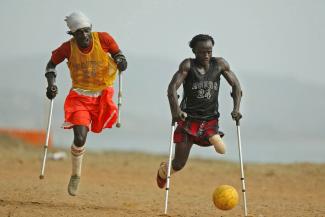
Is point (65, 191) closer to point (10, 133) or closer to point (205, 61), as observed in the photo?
point (205, 61)

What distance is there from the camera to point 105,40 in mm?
12188

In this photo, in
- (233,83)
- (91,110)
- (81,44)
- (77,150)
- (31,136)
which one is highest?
(31,136)

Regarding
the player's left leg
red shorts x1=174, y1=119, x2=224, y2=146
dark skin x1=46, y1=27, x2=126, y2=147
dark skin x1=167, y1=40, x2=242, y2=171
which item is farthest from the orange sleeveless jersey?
red shorts x1=174, y1=119, x2=224, y2=146

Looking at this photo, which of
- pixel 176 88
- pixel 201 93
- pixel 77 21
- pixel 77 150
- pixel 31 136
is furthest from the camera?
pixel 31 136

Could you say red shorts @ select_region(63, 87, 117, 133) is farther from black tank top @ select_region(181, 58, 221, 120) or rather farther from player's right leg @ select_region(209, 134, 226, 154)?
player's right leg @ select_region(209, 134, 226, 154)

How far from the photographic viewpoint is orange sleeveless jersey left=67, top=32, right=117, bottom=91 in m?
12.0

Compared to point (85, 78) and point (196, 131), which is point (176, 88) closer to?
point (196, 131)

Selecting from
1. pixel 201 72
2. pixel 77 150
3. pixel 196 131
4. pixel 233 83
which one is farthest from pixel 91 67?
pixel 233 83

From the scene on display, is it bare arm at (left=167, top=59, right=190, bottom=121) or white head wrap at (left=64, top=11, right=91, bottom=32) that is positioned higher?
white head wrap at (left=64, top=11, right=91, bottom=32)

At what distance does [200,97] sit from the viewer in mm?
11945

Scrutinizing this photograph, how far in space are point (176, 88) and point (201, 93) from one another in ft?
1.68

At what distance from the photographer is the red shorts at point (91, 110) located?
39.5ft

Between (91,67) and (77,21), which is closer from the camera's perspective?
(77,21)

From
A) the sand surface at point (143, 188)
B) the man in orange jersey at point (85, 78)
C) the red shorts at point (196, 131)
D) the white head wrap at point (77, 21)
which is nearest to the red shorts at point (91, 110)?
the man in orange jersey at point (85, 78)
